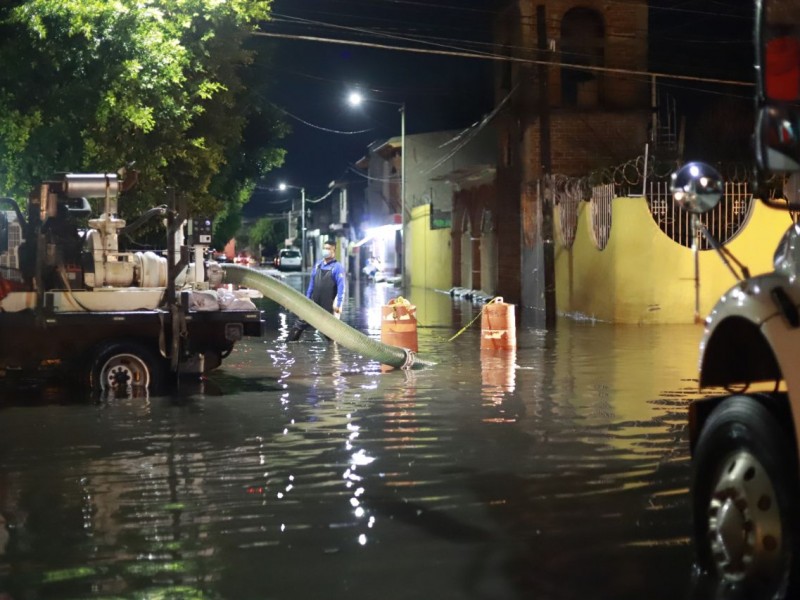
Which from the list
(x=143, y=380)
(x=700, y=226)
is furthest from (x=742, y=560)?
(x=143, y=380)

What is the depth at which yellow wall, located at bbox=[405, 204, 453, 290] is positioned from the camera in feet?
156

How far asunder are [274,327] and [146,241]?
31.0 ft

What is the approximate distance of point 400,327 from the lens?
18.0 meters

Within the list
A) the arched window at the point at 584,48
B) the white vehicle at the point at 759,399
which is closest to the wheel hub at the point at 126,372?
the white vehicle at the point at 759,399

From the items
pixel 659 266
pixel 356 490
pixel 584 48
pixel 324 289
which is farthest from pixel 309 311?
pixel 584 48

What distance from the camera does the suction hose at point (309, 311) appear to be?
1605 centimetres

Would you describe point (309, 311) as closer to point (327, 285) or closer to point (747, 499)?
point (327, 285)

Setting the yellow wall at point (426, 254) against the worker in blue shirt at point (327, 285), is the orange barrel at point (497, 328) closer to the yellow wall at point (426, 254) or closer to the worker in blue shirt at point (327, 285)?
the worker in blue shirt at point (327, 285)

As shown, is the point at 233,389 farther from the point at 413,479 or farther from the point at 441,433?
the point at 413,479

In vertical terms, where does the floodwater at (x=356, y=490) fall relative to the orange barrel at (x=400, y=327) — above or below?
below

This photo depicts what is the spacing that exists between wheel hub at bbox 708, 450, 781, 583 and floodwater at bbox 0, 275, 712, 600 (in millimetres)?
409

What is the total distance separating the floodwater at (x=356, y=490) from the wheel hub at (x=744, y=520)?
409 mm

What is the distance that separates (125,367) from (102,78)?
6830mm

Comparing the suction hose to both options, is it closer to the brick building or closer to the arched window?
the brick building
